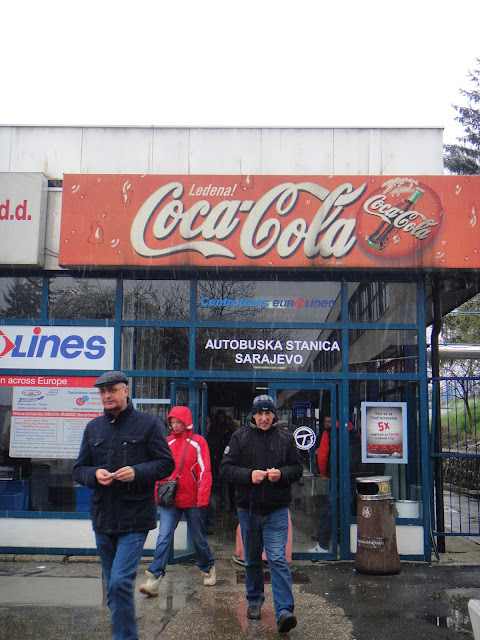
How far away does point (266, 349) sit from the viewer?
8.63 meters

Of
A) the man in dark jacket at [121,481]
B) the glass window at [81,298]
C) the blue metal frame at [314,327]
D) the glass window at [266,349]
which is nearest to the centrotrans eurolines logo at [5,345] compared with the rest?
the blue metal frame at [314,327]

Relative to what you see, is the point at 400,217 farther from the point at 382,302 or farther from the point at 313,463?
the point at 313,463

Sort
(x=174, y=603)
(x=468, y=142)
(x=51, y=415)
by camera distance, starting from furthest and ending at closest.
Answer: (x=468, y=142) < (x=51, y=415) < (x=174, y=603)

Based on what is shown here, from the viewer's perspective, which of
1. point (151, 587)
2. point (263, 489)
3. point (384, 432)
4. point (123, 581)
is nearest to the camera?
point (123, 581)

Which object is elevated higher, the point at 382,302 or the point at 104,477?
the point at 382,302

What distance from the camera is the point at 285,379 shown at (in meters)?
8.55

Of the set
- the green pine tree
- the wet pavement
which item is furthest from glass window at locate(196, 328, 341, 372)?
the green pine tree

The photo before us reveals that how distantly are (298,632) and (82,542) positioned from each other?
12.5ft

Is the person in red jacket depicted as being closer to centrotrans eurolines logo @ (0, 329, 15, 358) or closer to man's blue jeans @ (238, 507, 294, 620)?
man's blue jeans @ (238, 507, 294, 620)

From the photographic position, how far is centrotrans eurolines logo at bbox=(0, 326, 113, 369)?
28.5ft

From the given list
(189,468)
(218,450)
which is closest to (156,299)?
(189,468)

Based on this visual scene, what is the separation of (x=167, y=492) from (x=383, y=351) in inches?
135

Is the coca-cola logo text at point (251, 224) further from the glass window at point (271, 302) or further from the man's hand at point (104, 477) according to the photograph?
the man's hand at point (104, 477)

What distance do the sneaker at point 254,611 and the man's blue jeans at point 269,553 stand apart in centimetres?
3
